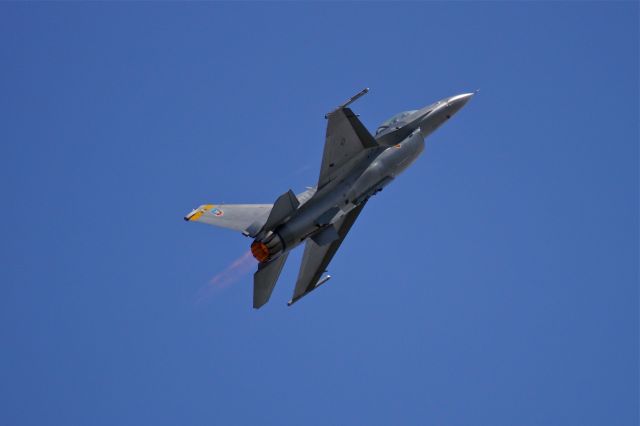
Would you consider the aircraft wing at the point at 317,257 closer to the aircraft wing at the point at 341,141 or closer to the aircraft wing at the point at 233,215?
the aircraft wing at the point at 341,141

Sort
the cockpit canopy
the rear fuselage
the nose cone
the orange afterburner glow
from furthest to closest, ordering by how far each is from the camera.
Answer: the nose cone → the cockpit canopy → the rear fuselage → the orange afterburner glow

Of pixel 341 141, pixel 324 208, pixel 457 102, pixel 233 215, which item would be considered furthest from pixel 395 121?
pixel 233 215

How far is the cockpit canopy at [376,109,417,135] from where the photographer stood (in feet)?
88.5

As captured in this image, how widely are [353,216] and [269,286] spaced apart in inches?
151

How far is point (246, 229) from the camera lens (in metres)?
23.5

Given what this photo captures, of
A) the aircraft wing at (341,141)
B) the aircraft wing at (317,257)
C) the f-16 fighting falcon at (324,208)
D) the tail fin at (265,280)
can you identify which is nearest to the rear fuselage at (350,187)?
the f-16 fighting falcon at (324,208)

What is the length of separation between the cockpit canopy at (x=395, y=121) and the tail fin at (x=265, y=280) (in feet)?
19.2

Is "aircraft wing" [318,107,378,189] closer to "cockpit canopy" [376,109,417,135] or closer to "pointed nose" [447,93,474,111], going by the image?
"cockpit canopy" [376,109,417,135]

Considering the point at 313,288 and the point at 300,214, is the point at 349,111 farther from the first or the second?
the point at 313,288

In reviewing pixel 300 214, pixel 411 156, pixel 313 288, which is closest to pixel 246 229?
pixel 300 214

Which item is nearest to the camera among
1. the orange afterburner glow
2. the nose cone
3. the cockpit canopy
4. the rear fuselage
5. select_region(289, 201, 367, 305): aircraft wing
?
the orange afterburner glow

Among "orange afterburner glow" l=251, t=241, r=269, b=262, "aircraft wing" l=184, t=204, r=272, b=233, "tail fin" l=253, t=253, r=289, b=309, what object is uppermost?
"aircraft wing" l=184, t=204, r=272, b=233

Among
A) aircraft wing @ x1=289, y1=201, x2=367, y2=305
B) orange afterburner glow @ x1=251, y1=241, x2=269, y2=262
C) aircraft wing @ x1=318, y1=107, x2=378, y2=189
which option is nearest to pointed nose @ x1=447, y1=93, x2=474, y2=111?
aircraft wing @ x1=318, y1=107, x2=378, y2=189

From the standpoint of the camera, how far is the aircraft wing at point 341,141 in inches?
933
